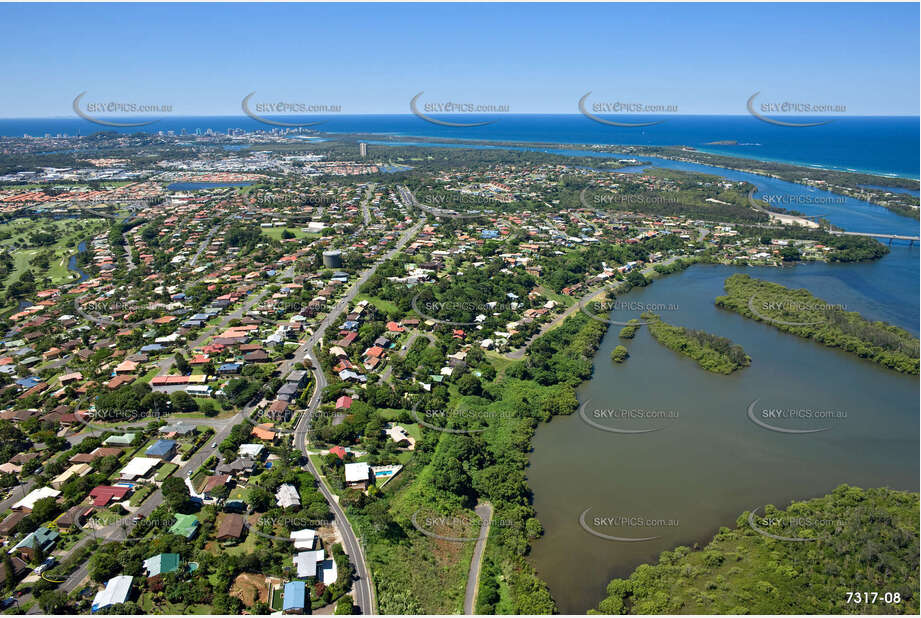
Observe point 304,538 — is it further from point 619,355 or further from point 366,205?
point 366,205

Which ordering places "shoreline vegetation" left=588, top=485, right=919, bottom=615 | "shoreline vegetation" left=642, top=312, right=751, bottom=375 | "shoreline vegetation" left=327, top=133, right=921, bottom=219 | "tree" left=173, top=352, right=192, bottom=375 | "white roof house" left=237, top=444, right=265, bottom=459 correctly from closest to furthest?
"shoreline vegetation" left=588, top=485, right=919, bottom=615
"white roof house" left=237, top=444, right=265, bottom=459
"tree" left=173, top=352, right=192, bottom=375
"shoreline vegetation" left=642, top=312, right=751, bottom=375
"shoreline vegetation" left=327, top=133, right=921, bottom=219

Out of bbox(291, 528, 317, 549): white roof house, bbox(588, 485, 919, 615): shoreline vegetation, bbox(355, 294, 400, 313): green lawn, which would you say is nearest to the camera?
bbox(588, 485, 919, 615): shoreline vegetation

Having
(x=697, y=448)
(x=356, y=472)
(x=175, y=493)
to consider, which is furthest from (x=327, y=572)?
(x=697, y=448)

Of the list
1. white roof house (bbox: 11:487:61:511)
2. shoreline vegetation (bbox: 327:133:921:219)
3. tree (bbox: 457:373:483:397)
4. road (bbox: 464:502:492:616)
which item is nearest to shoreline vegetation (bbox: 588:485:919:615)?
road (bbox: 464:502:492:616)

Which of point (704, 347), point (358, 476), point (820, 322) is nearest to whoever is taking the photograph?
point (358, 476)

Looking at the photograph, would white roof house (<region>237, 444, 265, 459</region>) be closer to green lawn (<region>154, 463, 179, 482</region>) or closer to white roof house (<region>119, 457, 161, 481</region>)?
green lawn (<region>154, 463, 179, 482</region>)

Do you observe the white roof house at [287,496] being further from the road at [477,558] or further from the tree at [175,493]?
the road at [477,558]

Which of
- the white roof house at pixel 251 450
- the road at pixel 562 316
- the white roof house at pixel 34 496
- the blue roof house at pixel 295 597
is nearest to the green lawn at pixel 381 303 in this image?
the road at pixel 562 316
